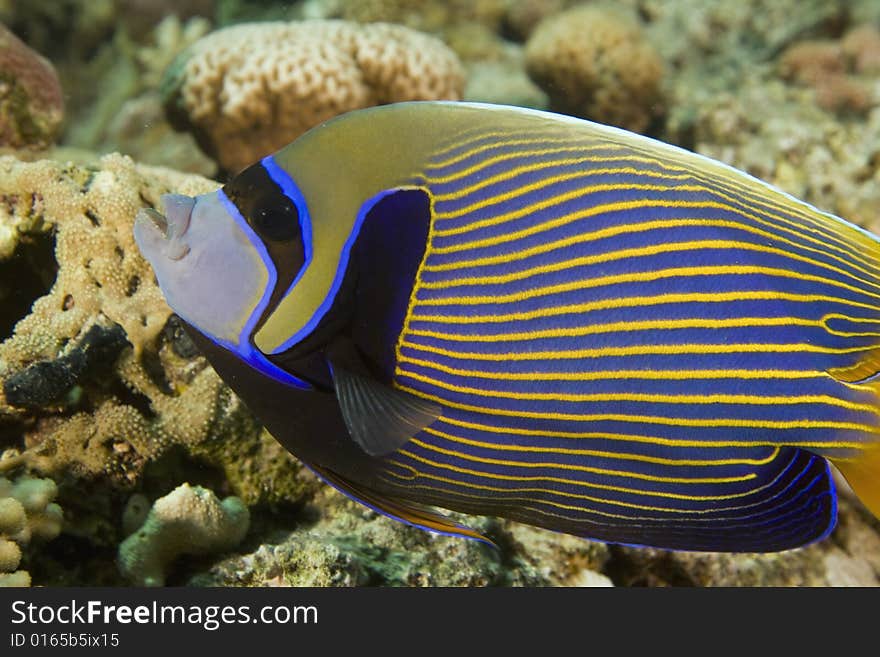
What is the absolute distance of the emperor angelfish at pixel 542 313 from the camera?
48.0 inches

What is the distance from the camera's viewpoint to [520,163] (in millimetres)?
1290

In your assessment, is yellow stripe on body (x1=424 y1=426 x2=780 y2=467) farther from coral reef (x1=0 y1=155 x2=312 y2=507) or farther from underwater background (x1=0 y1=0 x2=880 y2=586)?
coral reef (x1=0 y1=155 x2=312 y2=507)

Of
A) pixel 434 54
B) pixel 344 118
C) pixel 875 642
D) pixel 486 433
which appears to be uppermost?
pixel 434 54

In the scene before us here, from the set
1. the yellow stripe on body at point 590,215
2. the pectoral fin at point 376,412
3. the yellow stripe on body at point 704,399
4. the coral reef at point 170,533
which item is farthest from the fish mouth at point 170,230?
the coral reef at point 170,533

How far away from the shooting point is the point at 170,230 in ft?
4.10

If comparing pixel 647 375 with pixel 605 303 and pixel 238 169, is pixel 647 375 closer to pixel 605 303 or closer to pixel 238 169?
pixel 605 303

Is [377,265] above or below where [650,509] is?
above

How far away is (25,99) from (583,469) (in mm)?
3887

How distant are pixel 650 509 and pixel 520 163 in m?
0.74

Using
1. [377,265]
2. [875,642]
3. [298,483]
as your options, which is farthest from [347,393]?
[875,642]

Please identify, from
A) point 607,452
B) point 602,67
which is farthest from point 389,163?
point 602,67

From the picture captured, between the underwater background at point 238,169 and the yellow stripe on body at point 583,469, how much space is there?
79cm

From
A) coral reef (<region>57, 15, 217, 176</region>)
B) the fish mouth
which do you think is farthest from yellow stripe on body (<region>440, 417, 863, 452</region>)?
coral reef (<region>57, 15, 217, 176</region>)

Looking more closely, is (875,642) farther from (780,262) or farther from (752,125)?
(752,125)
